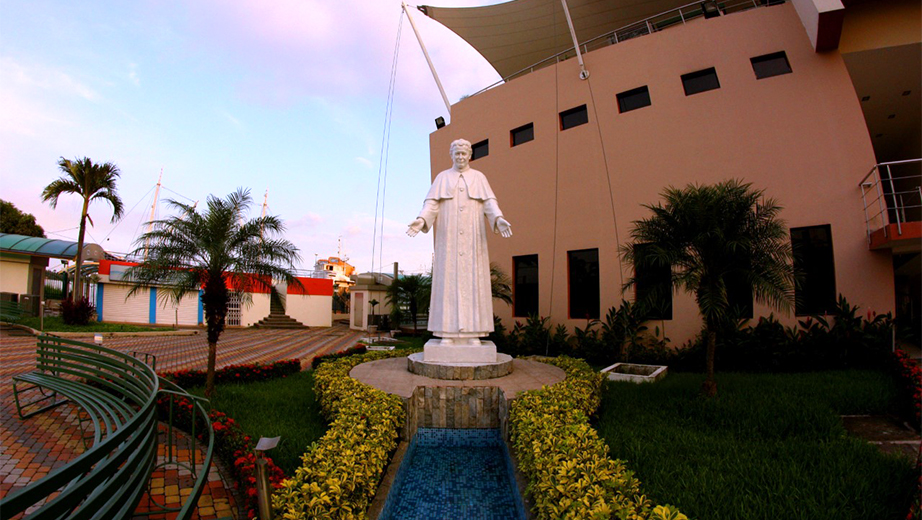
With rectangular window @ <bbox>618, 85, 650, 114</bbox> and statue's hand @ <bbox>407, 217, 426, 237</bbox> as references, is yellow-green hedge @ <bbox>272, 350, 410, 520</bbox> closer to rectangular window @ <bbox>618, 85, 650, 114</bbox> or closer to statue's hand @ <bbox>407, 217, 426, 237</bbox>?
statue's hand @ <bbox>407, 217, 426, 237</bbox>

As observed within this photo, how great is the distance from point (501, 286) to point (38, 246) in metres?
22.1

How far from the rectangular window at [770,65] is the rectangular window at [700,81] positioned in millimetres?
792

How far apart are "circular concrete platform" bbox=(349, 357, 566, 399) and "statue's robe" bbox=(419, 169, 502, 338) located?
0.82m

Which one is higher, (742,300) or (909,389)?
(742,300)

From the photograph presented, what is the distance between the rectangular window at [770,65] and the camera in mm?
9641

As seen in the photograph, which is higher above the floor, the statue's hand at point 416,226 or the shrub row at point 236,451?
the statue's hand at point 416,226

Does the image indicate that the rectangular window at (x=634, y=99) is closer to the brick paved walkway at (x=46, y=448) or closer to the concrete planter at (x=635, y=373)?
the concrete planter at (x=635, y=373)

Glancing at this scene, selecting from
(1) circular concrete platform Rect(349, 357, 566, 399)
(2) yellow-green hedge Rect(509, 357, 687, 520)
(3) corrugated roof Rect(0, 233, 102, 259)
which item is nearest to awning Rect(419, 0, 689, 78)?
(1) circular concrete platform Rect(349, 357, 566, 399)

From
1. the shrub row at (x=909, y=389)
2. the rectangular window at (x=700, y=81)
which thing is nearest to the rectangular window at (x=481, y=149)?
the rectangular window at (x=700, y=81)

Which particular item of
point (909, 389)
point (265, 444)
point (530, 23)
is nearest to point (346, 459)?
point (265, 444)

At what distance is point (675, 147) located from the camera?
1045 cm

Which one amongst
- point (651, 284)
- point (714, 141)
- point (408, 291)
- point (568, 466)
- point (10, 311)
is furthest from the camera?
point (408, 291)

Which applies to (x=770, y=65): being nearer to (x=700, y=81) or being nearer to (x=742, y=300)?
(x=700, y=81)

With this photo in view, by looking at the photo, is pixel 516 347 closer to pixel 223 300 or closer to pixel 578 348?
pixel 578 348
